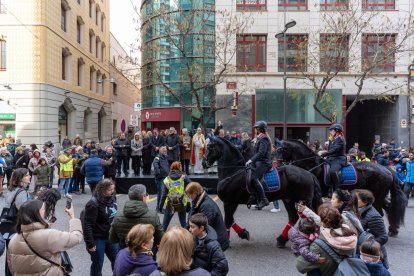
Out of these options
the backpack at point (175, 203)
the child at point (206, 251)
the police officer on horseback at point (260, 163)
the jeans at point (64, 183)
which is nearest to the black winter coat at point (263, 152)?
the police officer on horseback at point (260, 163)

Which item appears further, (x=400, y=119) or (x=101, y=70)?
(x=101, y=70)

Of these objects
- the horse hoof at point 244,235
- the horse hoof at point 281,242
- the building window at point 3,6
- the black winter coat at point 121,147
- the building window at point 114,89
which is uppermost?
the building window at point 3,6

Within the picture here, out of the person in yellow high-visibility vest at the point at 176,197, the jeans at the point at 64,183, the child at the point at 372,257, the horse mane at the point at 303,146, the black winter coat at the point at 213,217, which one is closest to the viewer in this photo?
the child at the point at 372,257

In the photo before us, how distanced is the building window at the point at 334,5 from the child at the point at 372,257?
20490 mm

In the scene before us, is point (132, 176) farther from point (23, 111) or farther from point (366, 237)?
point (23, 111)

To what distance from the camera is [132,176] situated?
51.3 ft

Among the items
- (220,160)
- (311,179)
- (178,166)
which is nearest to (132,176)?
(178,166)

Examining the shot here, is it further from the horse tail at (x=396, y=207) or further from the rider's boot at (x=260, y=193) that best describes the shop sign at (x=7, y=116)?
the horse tail at (x=396, y=207)

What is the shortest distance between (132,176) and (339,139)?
913 cm

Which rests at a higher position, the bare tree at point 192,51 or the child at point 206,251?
the bare tree at point 192,51

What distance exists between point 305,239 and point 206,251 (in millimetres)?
1185

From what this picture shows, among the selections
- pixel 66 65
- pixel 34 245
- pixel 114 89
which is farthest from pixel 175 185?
Answer: pixel 114 89

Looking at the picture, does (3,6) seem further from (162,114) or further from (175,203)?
(175,203)

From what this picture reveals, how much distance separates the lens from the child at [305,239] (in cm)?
405
